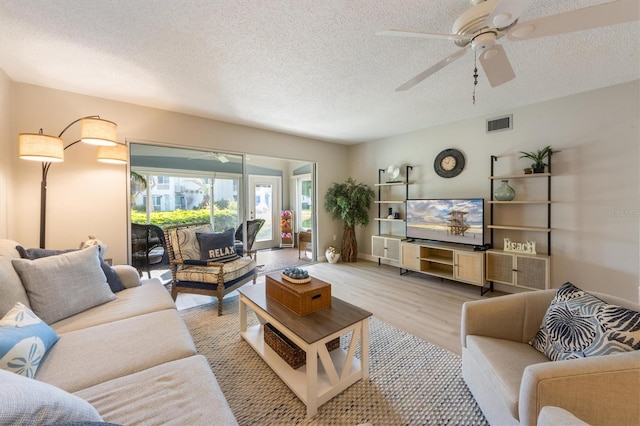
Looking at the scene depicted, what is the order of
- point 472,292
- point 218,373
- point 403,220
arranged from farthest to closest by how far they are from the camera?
point 403,220
point 472,292
point 218,373

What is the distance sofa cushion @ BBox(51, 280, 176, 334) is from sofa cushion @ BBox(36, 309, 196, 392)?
9 cm

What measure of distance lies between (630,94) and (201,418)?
178 inches

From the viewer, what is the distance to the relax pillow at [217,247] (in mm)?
3098

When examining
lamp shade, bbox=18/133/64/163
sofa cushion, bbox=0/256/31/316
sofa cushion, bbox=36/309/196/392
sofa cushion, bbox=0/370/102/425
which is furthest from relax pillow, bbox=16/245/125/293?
sofa cushion, bbox=0/370/102/425

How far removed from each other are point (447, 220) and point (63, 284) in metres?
4.19

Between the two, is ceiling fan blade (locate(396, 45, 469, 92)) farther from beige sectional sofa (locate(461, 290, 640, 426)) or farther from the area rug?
the area rug

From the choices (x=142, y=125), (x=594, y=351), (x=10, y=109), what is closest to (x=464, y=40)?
(x=594, y=351)

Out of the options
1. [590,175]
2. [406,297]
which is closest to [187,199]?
[406,297]

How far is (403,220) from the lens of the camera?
4461 millimetres

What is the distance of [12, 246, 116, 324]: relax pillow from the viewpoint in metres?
1.56

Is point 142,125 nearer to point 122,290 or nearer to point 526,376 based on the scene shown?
point 122,290

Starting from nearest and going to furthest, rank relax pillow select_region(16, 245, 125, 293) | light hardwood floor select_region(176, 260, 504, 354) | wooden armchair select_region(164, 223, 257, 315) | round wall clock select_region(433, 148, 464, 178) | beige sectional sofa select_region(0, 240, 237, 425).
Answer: beige sectional sofa select_region(0, 240, 237, 425) < relax pillow select_region(16, 245, 125, 293) < light hardwood floor select_region(176, 260, 504, 354) < wooden armchair select_region(164, 223, 257, 315) < round wall clock select_region(433, 148, 464, 178)

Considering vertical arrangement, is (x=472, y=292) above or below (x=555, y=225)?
below

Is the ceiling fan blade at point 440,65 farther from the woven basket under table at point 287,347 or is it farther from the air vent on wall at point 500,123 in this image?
the air vent on wall at point 500,123
